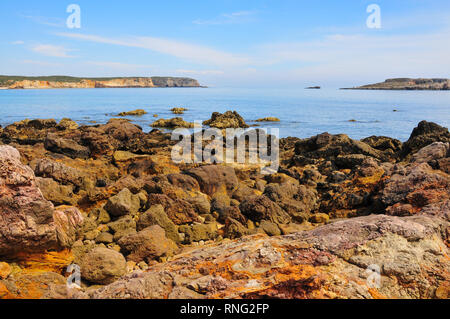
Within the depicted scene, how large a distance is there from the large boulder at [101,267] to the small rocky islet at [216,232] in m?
0.01

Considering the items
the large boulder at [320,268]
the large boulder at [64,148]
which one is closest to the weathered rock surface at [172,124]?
the large boulder at [64,148]

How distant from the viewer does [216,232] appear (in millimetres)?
7121

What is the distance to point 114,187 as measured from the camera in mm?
8242

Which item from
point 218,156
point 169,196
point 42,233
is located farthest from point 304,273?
point 218,156

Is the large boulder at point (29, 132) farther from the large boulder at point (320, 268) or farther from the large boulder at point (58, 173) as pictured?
the large boulder at point (320, 268)

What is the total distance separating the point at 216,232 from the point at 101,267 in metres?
2.88

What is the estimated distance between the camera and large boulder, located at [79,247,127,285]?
467 centimetres

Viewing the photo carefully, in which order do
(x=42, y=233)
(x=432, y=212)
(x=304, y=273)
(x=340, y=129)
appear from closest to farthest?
(x=304, y=273)
(x=42, y=233)
(x=432, y=212)
(x=340, y=129)

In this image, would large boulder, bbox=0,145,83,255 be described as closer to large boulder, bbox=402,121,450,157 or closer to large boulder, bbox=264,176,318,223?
large boulder, bbox=264,176,318,223

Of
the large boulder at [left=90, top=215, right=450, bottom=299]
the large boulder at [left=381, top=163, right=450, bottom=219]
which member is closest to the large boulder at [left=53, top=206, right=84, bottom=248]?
the large boulder at [left=90, top=215, right=450, bottom=299]

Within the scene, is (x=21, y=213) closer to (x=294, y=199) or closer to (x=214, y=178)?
(x=214, y=178)

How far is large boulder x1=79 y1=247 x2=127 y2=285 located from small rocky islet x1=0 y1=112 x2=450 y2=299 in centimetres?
1
